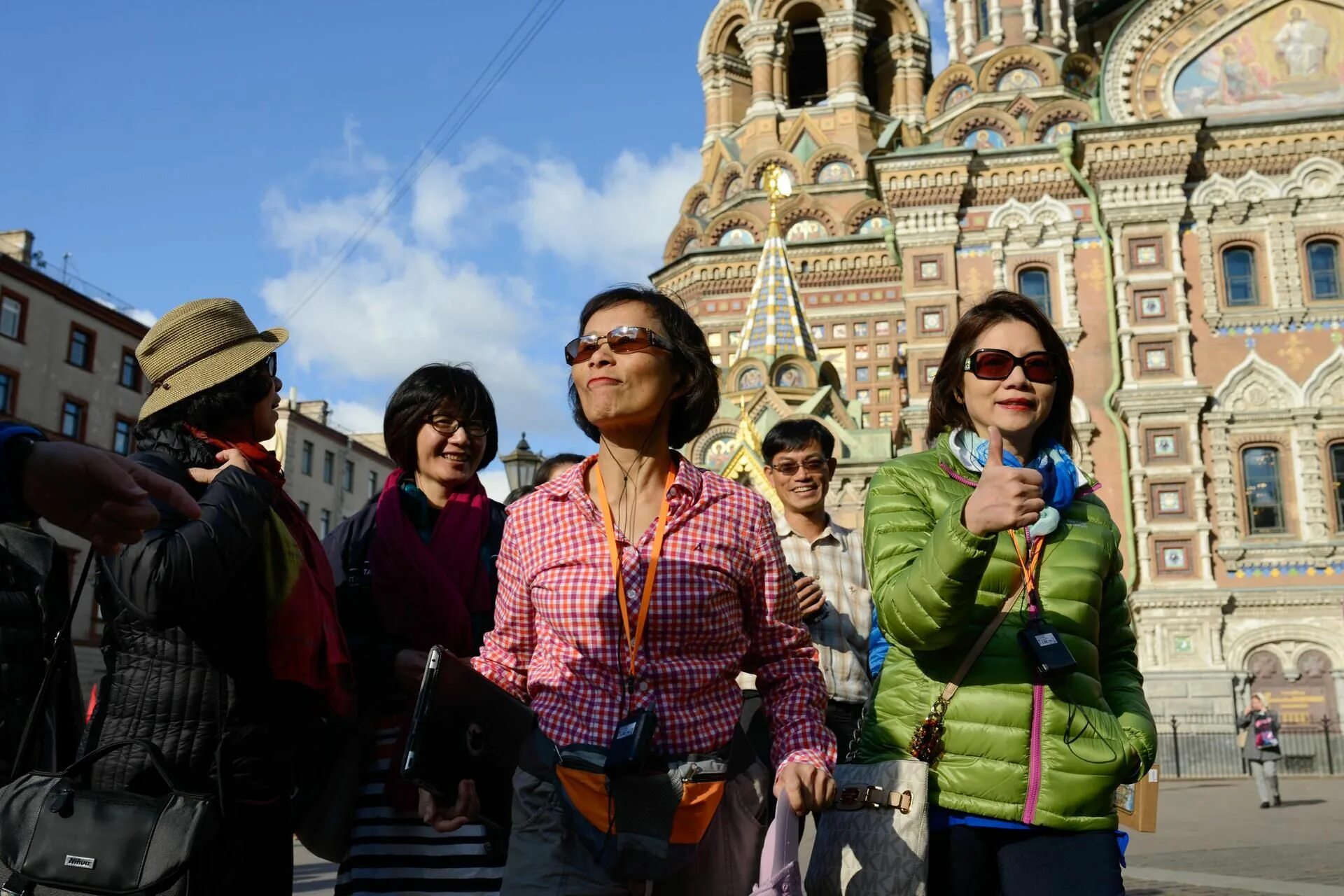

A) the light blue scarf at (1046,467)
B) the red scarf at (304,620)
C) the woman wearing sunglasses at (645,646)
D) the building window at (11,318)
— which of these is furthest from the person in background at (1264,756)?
the building window at (11,318)

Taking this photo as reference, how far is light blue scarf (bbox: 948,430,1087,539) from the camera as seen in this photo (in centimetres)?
282

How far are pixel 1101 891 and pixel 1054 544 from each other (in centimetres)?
75

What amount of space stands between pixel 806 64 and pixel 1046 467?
1554 inches

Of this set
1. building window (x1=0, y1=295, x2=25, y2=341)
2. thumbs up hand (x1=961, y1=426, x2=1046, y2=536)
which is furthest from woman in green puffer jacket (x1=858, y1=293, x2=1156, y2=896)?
building window (x1=0, y1=295, x2=25, y2=341)

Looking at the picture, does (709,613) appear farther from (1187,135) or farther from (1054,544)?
(1187,135)

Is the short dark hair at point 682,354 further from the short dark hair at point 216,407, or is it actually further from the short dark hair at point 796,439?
the short dark hair at point 796,439

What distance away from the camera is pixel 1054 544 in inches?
111

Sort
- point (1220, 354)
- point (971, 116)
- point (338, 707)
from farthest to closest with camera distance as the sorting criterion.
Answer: point (971, 116) → point (1220, 354) → point (338, 707)

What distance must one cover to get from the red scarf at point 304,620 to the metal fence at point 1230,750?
64.0 feet

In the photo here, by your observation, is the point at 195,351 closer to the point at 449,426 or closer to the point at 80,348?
the point at 449,426

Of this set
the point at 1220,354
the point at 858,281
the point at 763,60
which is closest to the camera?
the point at 1220,354

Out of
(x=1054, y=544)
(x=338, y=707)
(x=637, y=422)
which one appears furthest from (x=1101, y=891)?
(x=338, y=707)

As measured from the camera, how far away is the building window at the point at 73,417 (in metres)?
30.8

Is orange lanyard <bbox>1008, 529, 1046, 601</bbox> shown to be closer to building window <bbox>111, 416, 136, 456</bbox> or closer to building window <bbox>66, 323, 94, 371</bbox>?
building window <bbox>66, 323, 94, 371</bbox>
